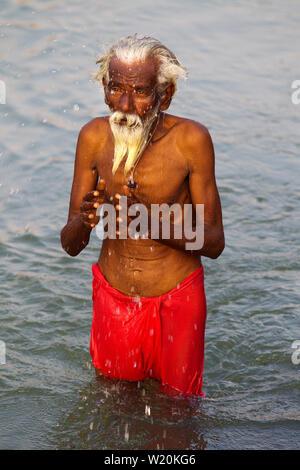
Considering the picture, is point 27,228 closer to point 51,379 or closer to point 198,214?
point 51,379

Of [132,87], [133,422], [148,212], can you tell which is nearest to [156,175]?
[148,212]

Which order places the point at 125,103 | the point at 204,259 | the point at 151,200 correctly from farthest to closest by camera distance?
the point at 204,259
the point at 151,200
the point at 125,103

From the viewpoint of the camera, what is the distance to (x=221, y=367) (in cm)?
529

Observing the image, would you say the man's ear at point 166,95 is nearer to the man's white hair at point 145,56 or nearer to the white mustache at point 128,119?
the man's white hair at point 145,56

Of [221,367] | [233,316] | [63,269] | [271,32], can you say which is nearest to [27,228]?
[63,269]

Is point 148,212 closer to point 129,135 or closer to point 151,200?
point 151,200

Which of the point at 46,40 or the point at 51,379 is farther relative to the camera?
the point at 46,40

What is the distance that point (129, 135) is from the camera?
3.67 metres

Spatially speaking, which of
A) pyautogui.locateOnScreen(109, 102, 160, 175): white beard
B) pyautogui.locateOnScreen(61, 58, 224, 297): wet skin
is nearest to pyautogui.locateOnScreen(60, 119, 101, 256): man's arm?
pyautogui.locateOnScreen(61, 58, 224, 297): wet skin

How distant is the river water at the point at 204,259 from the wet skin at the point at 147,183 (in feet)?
2.19

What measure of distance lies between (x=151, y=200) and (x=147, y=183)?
0.28 ft

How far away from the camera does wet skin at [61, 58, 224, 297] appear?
363cm

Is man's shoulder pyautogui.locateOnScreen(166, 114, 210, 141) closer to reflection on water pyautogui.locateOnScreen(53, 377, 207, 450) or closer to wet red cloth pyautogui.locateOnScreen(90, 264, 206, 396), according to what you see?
wet red cloth pyautogui.locateOnScreen(90, 264, 206, 396)
